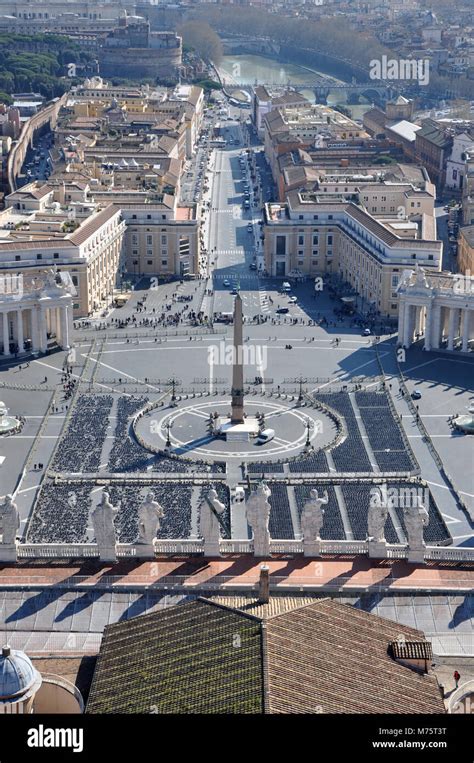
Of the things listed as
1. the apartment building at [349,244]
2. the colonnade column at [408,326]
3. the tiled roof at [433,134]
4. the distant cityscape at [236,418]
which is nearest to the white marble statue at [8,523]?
the distant cityscape at [236,418]

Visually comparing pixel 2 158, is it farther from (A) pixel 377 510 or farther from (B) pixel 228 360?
(A) pixel 377 510

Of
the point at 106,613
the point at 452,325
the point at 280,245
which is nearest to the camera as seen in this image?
the point at 106,613

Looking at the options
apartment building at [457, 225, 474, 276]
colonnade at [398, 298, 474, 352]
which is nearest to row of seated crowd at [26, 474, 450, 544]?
colonnade at [398, 298, 474, 352]

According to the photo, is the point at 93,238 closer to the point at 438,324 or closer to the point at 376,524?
the point at 438,324

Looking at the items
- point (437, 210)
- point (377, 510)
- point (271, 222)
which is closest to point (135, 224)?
point (271, 222)

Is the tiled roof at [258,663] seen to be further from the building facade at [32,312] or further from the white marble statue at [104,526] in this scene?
the building facade at [32,312]

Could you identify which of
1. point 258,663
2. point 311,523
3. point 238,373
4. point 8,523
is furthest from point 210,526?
point 238,373
